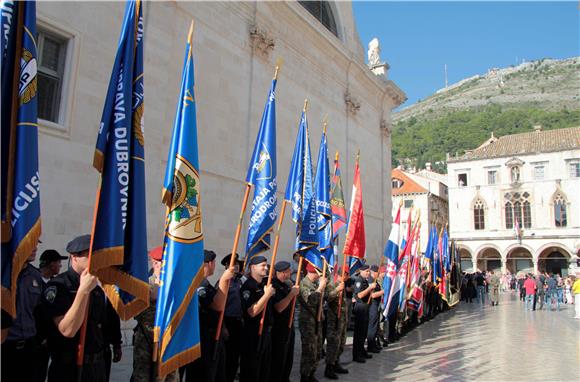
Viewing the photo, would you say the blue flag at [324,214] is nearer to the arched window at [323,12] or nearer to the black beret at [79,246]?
the black beret at [79,246]

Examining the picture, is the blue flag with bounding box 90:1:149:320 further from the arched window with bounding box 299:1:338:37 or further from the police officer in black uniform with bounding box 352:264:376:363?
the arched window with bounding box 299:1:338:37

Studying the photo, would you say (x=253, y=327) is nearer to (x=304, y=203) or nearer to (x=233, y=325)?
(x=233, y=325)

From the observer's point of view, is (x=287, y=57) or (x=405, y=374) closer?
(x=405, y=374)

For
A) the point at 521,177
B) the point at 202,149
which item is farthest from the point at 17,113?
the point at 521,177

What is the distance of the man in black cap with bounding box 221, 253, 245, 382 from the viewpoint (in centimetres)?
535

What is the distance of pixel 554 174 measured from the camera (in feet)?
141

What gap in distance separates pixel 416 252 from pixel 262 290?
7202 millimetres

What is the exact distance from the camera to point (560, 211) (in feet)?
140

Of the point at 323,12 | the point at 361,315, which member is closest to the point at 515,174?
the point at 323,12

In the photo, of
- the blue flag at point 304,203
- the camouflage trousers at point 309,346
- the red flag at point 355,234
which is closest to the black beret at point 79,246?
the blue flag at point 304,203

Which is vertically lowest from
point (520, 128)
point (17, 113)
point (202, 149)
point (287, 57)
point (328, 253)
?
point (328, 253)

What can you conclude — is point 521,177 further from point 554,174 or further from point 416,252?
point 416,252

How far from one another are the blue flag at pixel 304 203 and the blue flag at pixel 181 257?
2.72 meters

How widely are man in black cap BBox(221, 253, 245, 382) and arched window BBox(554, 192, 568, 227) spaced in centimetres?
4456
